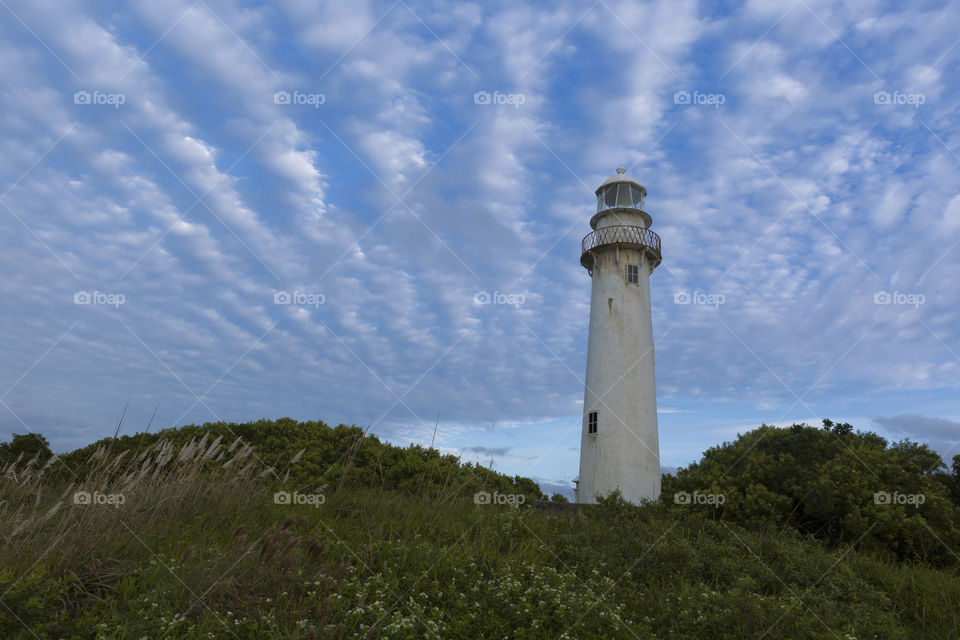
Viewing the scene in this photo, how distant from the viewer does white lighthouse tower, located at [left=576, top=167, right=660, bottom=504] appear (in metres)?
20.4

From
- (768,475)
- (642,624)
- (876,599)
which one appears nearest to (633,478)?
(768,475)

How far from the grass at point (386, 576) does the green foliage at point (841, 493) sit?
2.00 m

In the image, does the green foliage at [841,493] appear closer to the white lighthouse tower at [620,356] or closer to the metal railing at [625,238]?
the white lighthouse tower at [620,356]

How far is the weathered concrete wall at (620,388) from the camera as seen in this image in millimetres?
20344

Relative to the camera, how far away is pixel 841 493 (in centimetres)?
1185

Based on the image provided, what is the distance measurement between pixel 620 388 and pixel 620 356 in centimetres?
126

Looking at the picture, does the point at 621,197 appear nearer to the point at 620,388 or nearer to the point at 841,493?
the point at 620,388

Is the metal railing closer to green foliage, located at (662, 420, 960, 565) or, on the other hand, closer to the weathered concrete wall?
the weathered concrete wall

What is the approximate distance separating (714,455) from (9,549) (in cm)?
1531

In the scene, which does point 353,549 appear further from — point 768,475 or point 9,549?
point 768,475

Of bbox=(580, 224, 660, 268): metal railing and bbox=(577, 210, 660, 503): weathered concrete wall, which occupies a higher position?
bbox=(580, 224, 660, 268): metal railing

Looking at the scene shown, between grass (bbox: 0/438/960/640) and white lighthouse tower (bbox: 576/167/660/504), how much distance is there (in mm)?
10920

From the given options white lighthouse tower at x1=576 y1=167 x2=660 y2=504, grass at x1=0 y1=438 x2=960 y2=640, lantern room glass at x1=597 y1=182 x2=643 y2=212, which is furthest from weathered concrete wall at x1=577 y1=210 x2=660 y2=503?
grass at x1=0 y1=438 x2=960 y2=640

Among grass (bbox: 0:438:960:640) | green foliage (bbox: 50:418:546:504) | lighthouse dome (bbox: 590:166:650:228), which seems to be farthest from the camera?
lighthouse dome (bbox: 590:166:650:228)
